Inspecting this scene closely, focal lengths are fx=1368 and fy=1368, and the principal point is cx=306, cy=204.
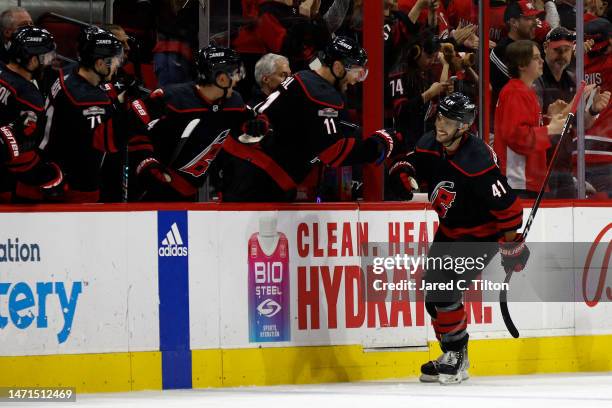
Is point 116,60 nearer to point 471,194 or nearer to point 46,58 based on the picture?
point 46,58

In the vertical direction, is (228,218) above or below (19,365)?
above

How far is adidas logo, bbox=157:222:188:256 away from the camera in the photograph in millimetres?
7121

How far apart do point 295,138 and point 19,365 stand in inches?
74.9

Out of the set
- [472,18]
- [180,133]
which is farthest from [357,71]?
[472,18]

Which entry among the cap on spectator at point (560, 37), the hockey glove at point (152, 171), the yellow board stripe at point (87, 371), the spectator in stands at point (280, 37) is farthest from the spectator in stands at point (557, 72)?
the yellow board stripe at point (87, 371)

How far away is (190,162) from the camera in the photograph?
734cm

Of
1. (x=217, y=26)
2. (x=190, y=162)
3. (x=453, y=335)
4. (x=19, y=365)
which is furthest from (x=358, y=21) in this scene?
(x=19, y=365)

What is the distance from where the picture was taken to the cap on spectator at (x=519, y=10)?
9109mm

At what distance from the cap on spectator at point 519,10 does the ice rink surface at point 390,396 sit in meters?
2.72

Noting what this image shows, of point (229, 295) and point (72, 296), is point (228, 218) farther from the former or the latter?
point (72, 296)

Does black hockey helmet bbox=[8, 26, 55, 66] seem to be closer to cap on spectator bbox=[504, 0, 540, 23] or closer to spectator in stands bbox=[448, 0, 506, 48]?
spectator in stands bbox=[448, 0, 506, 48]

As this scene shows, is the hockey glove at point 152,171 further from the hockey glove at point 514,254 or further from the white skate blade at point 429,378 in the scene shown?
the hockey glove at point 514,254

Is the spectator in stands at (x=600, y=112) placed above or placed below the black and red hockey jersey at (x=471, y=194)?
above

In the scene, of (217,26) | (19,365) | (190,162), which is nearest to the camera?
(19,365)
